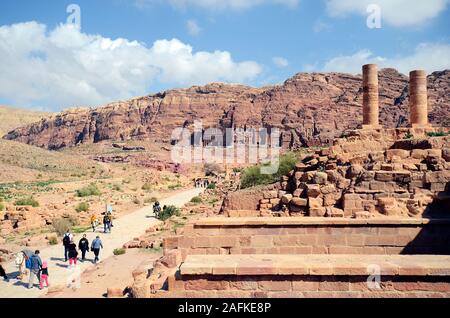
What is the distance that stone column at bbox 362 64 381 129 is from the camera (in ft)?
67.2

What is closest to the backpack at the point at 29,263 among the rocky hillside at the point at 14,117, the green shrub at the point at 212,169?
the green shrub at the point at 212,169

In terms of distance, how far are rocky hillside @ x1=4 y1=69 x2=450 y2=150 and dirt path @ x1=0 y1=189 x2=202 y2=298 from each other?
3930 centimetres

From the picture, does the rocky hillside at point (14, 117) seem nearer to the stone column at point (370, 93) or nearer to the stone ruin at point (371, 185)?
the stone column at point (370, 93)

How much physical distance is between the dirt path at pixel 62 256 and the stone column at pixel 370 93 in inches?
499

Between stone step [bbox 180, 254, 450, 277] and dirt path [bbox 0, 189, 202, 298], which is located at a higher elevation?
stone step [bbox 180, 254, 450, 277]

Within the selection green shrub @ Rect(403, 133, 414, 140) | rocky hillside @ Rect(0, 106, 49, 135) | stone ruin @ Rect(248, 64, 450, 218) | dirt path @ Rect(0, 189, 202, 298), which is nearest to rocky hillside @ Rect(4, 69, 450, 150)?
rocky hillside @ Rect(0, 106, 49, 135)

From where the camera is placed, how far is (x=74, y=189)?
38.3 metres

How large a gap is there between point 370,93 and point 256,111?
222 feet

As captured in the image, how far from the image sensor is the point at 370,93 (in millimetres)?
20672

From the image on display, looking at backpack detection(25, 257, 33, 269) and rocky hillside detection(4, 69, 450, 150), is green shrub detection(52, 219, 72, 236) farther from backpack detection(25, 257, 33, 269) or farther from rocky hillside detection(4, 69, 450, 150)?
rocky hillside detection(4, 69, 450, 150)

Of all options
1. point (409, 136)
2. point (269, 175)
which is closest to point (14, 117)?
point (269, 175)
